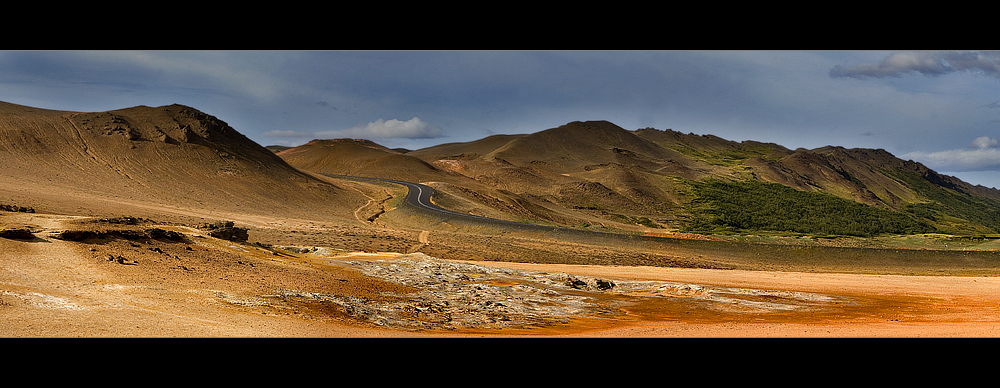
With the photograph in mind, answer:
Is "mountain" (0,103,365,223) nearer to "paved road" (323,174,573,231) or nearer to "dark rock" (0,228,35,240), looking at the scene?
"paved road" (323,174,573,231)

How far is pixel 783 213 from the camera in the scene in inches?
3602

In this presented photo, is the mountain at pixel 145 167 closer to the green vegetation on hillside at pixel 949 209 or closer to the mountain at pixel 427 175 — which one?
the mountain at pixel 427 175

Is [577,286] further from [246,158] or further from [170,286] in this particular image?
[246,158]

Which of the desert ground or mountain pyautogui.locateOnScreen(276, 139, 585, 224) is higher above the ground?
mountain pyautogui.locateOnScreen(276, 139, 585, 224)

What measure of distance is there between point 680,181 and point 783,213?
23199 millimetres

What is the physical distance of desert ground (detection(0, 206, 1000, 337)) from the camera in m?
11.3

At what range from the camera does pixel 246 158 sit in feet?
214

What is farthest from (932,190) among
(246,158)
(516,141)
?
(246,158)

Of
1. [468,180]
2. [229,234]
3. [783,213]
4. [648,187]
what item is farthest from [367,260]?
[783,213]

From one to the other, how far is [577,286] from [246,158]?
180 ft

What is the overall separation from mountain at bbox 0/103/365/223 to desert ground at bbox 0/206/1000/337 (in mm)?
21582

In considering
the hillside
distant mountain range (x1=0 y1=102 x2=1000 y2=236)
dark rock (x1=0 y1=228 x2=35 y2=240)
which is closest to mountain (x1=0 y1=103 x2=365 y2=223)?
distant mountain range (x1=0 y1=102 x2=1000 y2=236)

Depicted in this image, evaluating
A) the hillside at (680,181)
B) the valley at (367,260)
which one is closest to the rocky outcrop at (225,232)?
the valley at (367,260)

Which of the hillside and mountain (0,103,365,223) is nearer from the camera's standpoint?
mountain (0,103,365,223)
